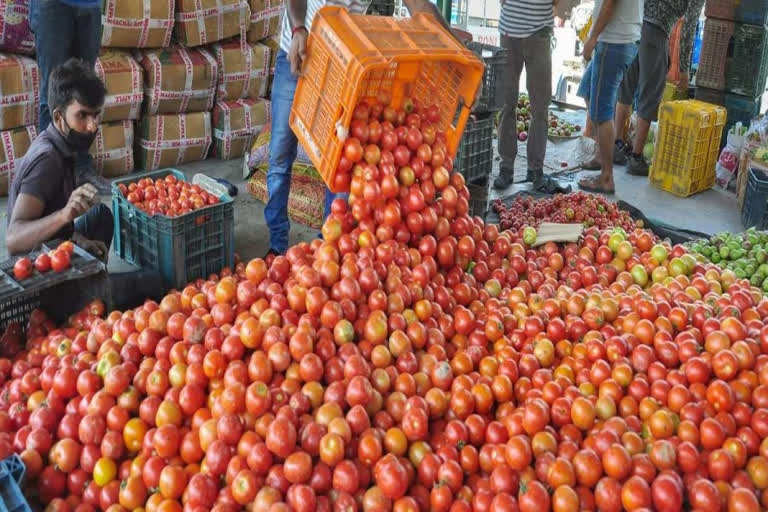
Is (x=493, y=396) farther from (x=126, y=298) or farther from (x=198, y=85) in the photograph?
(x=198, y=85)

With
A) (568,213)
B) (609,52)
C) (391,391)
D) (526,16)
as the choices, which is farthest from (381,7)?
(391,391)

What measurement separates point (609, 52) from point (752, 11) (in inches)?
89.6

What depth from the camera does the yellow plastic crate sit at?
6516 millimetres

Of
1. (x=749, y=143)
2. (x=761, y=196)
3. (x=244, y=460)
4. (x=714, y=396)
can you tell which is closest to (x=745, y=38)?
(x=749, y=143)

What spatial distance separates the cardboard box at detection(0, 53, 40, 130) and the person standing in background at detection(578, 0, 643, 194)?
14.7 feet

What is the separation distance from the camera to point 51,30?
4.84m

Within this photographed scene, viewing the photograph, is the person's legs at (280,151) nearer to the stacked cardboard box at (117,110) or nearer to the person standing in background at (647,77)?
the stacked cardboard box at (117,110)

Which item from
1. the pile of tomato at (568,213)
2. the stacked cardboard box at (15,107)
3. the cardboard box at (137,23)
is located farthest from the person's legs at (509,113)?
the stacked cardboard box at (15,107)

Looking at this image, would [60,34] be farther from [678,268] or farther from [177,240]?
[678,268]

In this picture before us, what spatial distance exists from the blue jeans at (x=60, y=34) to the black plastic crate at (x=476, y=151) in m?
2.72

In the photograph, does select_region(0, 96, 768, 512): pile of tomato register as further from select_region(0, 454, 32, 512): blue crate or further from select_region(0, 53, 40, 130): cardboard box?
select_region(0, 53, 40, 130): cardboard box

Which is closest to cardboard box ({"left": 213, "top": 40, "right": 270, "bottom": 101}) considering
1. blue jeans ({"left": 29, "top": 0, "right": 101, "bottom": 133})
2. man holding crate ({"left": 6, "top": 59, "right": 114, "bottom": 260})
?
blue jeans ({"left": 29, "top": 0, "right": 101, "bottom": 133})

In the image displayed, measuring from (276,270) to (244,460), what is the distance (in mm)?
870

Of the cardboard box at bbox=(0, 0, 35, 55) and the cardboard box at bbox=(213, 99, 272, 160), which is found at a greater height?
the cardboard box at bbox=(0, 0, 35, 55)
